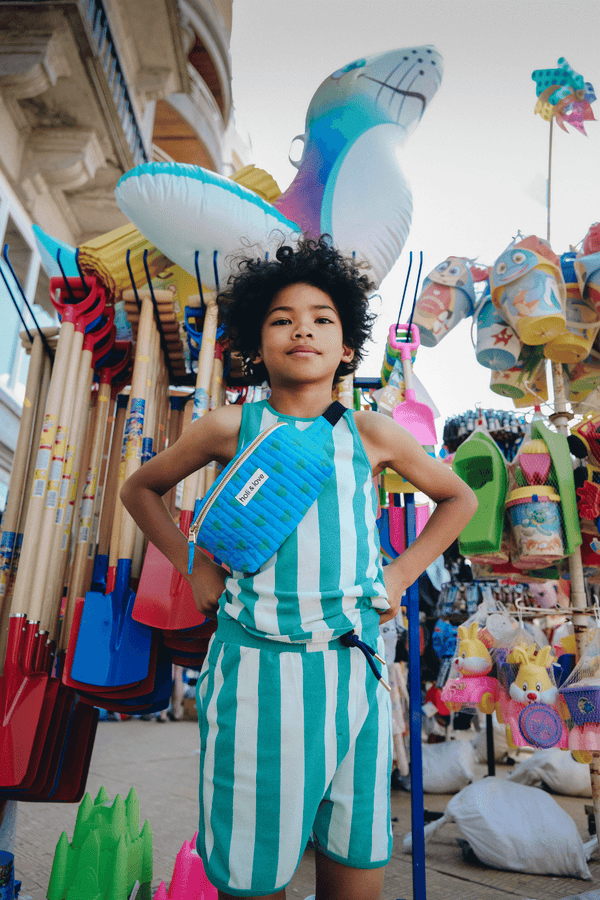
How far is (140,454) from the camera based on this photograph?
164cm

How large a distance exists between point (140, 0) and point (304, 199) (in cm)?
581

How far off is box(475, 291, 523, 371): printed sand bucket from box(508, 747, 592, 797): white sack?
246 centimetres

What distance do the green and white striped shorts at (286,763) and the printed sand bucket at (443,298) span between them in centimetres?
158

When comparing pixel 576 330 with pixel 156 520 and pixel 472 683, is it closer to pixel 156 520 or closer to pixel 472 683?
pixel 472 683

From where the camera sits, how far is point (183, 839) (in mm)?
2434

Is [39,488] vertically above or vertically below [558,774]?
above

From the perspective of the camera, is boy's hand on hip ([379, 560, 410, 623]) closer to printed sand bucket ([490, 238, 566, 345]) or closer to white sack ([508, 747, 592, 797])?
printed sand bucket ([490, 238, 566, 345])

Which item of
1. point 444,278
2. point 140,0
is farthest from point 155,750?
point 140,0

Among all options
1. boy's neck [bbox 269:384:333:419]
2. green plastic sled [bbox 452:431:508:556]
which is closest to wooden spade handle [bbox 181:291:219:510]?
boy's neck [bbox 269:384:333:419]

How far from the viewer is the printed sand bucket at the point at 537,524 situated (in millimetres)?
1749

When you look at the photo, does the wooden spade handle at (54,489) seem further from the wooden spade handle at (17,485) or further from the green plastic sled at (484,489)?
the green plastic sled at (484,489)

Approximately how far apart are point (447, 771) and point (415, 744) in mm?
2156

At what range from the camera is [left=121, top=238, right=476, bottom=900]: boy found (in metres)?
0.87

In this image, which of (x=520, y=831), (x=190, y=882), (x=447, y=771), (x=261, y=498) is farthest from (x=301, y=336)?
(x=447, y=771)
